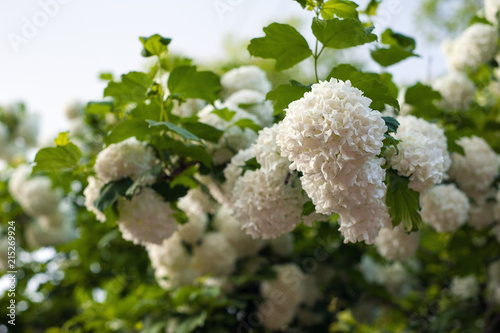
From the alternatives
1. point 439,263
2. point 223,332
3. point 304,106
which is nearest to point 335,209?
point 304,106

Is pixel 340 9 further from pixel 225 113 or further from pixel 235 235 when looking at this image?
pixel 235 235

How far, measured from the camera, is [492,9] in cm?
251

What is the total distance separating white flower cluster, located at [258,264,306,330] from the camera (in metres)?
2.58

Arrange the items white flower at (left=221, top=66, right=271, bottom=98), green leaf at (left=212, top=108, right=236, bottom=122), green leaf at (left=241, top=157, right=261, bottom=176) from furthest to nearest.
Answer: white flower at (left=221, top=66, right=271, bottom=98)
green leaf at (left=212, top=108, right=236, bottom=122)
green leaf at (left=241, top=157, right=261, bottom=176)

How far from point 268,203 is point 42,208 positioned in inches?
101

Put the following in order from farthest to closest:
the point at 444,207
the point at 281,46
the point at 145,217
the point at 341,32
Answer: the point at 444,207 → the point at 145,217 → the point at 281,46 → the point at 341,32

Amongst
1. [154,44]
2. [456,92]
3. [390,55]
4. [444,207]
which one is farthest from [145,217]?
[456,92]

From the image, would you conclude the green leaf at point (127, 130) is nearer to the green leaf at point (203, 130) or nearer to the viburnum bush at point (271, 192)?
the viburnum bush at point (271, 192)

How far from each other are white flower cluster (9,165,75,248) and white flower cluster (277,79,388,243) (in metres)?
2.68

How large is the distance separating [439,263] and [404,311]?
52 centimetres

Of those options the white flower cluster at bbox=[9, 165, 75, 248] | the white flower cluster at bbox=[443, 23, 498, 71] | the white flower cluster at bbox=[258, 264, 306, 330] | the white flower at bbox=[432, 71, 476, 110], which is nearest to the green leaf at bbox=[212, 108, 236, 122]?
the white flower cluster at bbox=[258, 264, 306, 330]

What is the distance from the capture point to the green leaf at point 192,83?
1512mm

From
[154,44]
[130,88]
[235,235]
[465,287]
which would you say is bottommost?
[465,287]

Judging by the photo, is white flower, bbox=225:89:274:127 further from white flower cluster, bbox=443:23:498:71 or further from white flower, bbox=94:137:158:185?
white flower cluster, bbox=443:23:498:71
